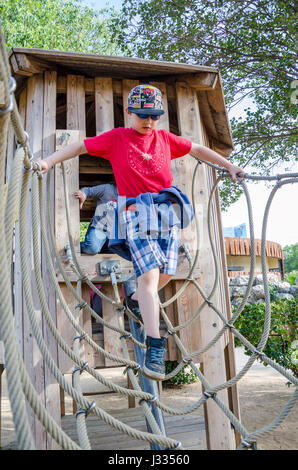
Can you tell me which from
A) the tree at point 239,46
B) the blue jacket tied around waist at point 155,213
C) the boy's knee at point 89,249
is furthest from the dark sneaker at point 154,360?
the tree at point 239,46

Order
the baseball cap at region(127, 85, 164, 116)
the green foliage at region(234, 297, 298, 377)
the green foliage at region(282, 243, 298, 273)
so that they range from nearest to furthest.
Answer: the baseball cap at region(127, 85, 164, 116) → the green foliage at region(234, 297, 298, 377) → the green foliage at region(282, 243, 298, 273)

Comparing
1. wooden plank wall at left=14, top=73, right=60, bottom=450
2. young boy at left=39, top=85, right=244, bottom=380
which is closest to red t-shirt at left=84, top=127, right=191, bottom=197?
young boy at left=39, top=85, right=244, bottom=380

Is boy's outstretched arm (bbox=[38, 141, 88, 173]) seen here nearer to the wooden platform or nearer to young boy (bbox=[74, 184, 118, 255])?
young boy (bbox=[74, 184, 118, 255])

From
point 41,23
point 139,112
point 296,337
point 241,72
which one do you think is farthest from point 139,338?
point 41,23

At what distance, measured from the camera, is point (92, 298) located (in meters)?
3.88

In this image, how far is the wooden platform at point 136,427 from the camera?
3.29 m

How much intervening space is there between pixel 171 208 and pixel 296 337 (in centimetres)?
365

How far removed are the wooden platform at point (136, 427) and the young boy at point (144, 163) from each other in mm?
1554

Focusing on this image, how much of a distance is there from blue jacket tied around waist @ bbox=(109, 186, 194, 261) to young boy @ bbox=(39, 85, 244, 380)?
0.03 metres

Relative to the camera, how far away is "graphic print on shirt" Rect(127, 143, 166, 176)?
2.31 metres

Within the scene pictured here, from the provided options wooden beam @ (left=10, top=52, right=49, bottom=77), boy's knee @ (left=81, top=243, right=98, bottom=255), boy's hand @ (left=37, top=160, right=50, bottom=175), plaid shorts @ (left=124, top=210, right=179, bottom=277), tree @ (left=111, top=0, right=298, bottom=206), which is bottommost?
plaid shorts @ (left=124, top=210, right=179, bottom=277)

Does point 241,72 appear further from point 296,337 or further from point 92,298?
point 92,298

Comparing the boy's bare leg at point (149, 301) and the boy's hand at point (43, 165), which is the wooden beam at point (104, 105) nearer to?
the boy's hand at point (43, 165)

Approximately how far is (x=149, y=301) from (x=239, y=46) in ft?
18.9
